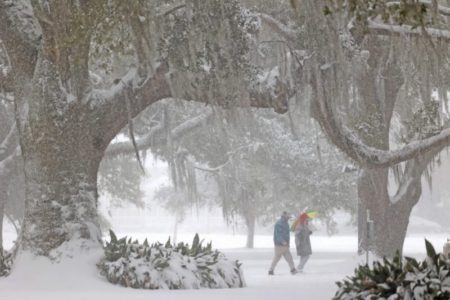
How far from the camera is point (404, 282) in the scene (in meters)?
8.59

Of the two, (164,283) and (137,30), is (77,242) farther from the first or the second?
(137,30)

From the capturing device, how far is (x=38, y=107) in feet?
42.7

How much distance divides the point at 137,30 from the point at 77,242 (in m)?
3.83

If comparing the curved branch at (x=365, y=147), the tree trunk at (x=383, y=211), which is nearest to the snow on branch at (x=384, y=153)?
the curved branch at (x=365, y=147)

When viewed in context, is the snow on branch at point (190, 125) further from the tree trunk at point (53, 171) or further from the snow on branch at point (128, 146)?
the tree trunk at point (53, 171)

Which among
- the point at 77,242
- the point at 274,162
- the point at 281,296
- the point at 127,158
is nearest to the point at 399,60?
the point at 281,296

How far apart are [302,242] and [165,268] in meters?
8.45

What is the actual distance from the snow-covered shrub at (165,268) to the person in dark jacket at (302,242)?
21.1 ft

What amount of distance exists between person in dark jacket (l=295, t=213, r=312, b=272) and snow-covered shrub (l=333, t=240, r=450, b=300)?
35.1 feet

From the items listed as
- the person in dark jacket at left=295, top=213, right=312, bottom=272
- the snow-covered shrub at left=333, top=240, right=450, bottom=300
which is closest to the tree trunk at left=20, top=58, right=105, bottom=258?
the snow-covered shrub at left=333, top=240, right=450, bottom=300

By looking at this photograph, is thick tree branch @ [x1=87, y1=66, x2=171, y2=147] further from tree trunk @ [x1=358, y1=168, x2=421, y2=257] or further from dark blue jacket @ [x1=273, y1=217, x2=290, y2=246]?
tree trunk @ [x1=358, y1=168, x2=421, y2=257]

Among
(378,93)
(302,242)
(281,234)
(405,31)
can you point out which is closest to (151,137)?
(281,234)

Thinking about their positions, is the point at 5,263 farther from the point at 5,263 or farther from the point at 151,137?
the point at 151,137

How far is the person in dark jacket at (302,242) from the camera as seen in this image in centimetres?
2019
